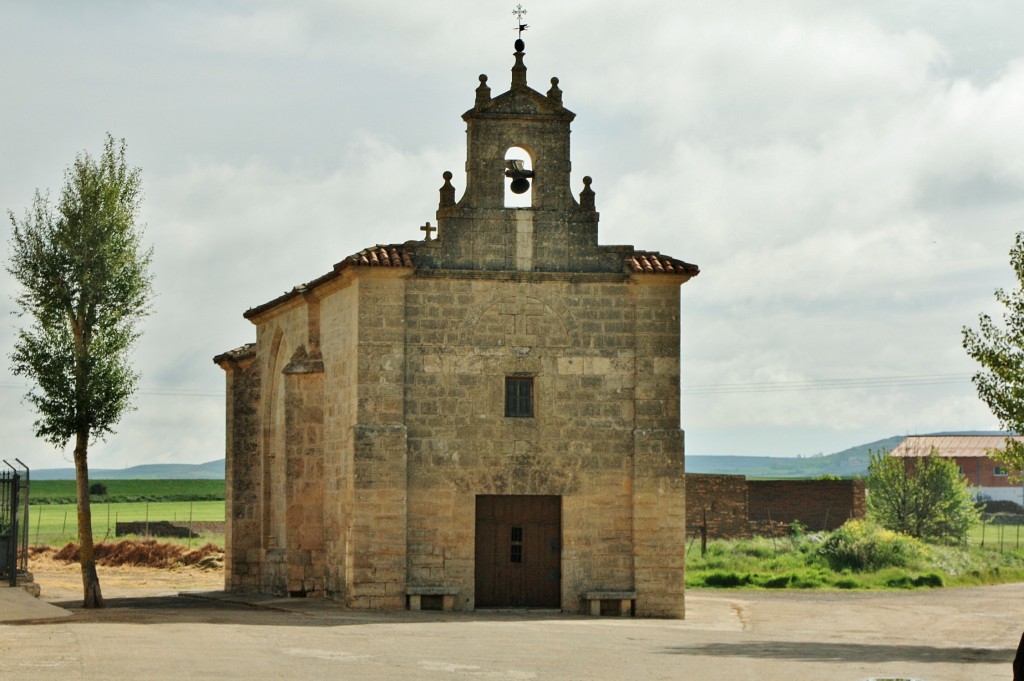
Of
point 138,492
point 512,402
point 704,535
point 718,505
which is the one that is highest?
point 512,402

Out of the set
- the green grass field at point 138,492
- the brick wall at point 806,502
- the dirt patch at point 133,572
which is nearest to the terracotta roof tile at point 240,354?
the dirt patch at point 133,572

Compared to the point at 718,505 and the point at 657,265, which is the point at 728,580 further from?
the point at 718,505

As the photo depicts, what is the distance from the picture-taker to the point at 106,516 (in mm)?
88750

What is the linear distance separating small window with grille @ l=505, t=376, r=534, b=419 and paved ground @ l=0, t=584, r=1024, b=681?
151 inches

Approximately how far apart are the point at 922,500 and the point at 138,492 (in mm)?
85454

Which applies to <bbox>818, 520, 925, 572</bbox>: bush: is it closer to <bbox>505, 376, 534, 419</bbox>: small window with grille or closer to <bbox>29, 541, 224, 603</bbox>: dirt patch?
<bbox>505, 376, 534, 419</bbox>: small window with grille

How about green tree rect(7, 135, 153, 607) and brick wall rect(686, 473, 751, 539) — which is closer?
green tree rect(7, 135, 153, 607)

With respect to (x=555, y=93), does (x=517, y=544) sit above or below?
below

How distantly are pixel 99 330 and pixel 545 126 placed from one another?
992 centimetres

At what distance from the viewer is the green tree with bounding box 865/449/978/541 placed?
50.7 meters

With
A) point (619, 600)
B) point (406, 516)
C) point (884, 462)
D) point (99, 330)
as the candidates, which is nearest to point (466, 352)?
point (406, 516)

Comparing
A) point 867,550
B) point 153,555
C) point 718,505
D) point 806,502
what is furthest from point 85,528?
point 806,502

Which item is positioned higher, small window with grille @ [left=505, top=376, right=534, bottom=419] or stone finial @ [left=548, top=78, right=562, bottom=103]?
stone finial @ [left=548, top=78, right=562, bottom=103]

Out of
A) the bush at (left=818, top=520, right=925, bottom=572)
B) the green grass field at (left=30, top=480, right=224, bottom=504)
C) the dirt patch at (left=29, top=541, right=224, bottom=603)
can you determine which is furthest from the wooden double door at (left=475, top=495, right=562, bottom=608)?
the green grass field at (left=30, top=480, right=224, bottom=504)
